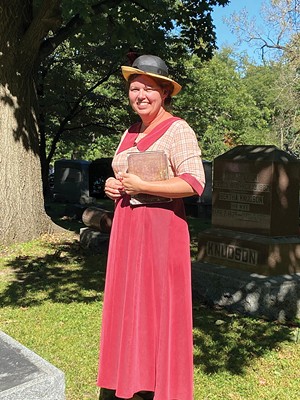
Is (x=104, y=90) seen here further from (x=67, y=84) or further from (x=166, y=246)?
(x=166, y=246)

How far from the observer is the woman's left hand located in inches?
115

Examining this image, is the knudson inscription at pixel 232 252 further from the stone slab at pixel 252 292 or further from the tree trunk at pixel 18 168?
the tree trunk at pixel 18 168

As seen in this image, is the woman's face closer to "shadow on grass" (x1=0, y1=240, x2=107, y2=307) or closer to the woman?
the woman

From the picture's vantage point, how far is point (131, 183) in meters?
2.92

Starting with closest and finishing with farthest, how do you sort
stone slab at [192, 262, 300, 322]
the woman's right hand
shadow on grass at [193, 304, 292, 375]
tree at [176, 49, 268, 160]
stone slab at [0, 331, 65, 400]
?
1. stone slab at [0, 331, 65, 400]
2. the woman's right hand
3. shadow on grass at [193, 304, 292, 375]
4. stone slab at [192, 262, 300, 322]
5. tree at [176, 49, 268, 160]

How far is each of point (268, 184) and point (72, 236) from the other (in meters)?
5.59

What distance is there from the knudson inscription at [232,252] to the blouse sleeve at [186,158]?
11.5ft

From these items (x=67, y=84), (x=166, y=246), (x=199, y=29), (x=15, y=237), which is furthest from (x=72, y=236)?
(x=67, y=84)

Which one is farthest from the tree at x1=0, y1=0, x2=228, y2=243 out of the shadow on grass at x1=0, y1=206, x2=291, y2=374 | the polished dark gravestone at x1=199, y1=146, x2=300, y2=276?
the polished dark gravestone at x1=199, y1=146, x2=300, y2=276

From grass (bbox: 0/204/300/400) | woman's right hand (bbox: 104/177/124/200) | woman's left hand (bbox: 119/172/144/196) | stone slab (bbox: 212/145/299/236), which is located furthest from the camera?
stone slab (bbox: 212/145/299/236)

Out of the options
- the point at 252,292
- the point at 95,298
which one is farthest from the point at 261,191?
the point at 95,298

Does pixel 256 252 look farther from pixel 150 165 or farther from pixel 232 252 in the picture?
pixel 150 165

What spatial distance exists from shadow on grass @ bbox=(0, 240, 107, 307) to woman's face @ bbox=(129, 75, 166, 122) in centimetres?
394

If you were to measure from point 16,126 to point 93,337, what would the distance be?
6.04 meters
